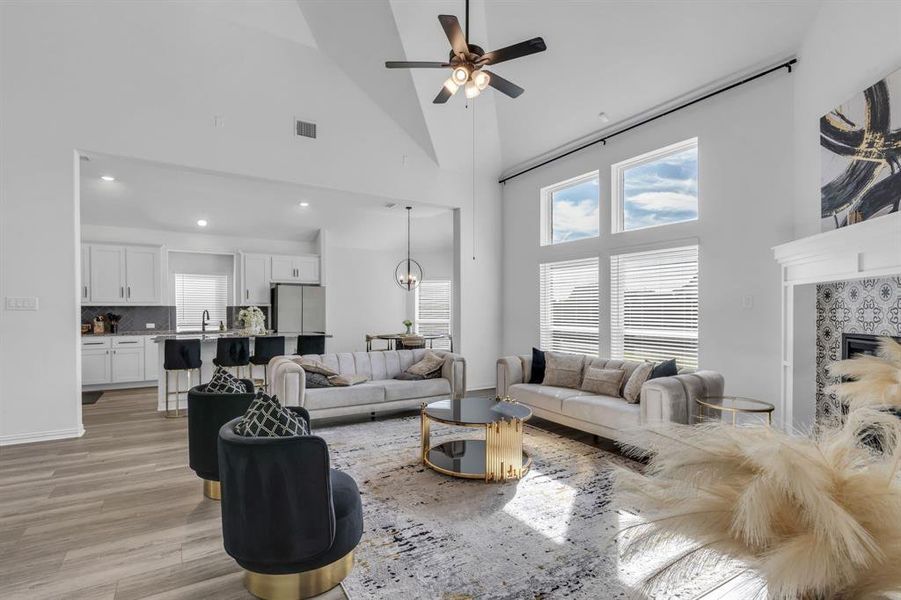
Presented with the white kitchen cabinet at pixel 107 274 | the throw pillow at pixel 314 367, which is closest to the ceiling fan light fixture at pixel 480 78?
the throw pillow at pixel 314 367

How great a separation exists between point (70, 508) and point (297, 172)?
13.2 feet

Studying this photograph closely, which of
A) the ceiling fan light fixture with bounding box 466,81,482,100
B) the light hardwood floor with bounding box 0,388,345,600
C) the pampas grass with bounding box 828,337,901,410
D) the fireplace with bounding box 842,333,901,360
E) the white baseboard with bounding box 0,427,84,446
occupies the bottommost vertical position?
the light hardwood floor with bounding box 0,388,345,600

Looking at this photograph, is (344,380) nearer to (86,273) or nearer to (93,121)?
(93,121)

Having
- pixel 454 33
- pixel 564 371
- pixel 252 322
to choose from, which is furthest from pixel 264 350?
pixel 454 33

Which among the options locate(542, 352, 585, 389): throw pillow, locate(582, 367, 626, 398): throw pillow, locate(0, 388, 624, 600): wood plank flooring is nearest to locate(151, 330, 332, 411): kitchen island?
locate(0, 388, 624, 600): wood plank flooring

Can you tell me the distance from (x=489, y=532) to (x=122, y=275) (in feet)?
24.0

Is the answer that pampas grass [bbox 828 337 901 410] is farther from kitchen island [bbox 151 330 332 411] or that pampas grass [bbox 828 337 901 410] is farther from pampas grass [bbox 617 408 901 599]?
kitchen island [bbox 151 330 332 411]

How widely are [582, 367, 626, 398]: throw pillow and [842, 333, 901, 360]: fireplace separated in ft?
5.92

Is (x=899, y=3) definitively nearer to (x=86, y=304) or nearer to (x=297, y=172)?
(x=297, y=172)

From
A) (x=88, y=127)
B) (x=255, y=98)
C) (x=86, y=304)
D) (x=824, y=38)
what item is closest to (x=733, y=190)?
(x=824, y=38)

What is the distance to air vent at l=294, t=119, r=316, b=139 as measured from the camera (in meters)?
5.70

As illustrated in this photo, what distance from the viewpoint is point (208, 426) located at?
10.6ft

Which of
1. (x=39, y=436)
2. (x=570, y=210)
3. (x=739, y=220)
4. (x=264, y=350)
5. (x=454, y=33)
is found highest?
(x=454, y=33)

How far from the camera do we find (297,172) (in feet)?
18.7
